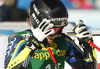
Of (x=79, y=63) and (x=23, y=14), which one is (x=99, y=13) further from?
(x=79, y=63)

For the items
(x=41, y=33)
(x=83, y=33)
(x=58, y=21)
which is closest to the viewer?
(x=41, y=33)

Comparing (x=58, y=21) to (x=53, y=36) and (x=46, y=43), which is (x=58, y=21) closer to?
(x=53, y=36)

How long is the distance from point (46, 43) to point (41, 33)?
1.19 feet

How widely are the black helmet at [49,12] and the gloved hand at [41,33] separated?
0.34ft

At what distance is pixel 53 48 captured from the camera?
207cm

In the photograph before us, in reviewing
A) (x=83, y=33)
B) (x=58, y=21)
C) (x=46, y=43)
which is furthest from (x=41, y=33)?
(x=83, y=33)

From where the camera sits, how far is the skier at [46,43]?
5.71 ft

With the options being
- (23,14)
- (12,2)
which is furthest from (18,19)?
(12,2)

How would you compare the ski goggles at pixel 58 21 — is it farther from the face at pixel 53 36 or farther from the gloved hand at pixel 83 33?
the gloved hand at pixel 83 33

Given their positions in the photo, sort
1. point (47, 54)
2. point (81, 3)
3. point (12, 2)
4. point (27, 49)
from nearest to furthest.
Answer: point (27, 49) < point (47, 54) < point (12, 2) < point (81, 3)

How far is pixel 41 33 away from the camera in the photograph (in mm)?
1671

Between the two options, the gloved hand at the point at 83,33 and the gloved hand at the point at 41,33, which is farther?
the gloved hand at the point at 83,33

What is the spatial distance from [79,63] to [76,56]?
0.08m

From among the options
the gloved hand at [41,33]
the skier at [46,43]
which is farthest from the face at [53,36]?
the gloved hand at [41,33]
